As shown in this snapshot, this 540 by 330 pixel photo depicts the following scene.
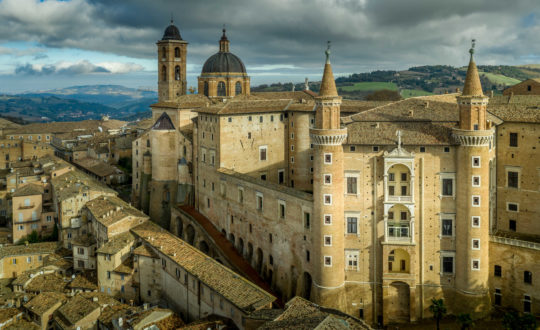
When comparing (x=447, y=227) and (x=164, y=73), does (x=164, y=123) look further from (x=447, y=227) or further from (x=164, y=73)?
(x=447, y=227)

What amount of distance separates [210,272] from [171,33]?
153ft

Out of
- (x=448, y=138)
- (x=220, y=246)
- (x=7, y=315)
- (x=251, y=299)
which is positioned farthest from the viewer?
(x=220, y=246)

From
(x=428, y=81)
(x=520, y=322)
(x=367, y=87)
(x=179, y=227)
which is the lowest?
(x=520, y=322)

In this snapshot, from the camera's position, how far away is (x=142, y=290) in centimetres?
4300

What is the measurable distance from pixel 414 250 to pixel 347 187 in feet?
21.9

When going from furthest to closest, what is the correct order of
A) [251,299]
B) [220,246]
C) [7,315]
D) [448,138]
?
1. [220,246]
2. [7,315]
3. [448,138]
4. [251,299]

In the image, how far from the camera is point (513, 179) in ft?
136

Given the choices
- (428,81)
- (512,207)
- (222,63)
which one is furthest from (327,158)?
(428,81)

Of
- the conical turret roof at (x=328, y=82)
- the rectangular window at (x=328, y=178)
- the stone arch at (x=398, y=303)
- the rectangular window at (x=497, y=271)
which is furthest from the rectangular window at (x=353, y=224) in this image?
the rectangular window at (x=497, y=271)

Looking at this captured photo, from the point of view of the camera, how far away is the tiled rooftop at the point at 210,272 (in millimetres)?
32500

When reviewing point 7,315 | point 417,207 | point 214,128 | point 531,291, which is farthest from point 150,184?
point 531,291

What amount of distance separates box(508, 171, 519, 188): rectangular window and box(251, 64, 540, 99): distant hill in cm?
7005

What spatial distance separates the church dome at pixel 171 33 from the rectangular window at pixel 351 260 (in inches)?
1899

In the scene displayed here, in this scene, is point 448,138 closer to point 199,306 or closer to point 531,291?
point 531,291
